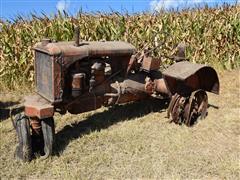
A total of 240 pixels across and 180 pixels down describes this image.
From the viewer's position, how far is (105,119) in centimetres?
657

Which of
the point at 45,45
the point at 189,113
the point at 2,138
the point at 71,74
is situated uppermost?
the point at 45,45

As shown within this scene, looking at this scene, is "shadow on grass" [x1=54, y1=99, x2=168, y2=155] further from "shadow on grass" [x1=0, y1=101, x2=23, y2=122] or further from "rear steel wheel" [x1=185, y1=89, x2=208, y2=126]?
"shadow on grass" [x1=0, y1=101, x2=23, y2=122]

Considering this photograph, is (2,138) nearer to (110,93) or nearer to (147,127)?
(110,93)

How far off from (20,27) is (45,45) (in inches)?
184

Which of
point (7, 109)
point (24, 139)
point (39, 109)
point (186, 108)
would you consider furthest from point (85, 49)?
point (7, 109)

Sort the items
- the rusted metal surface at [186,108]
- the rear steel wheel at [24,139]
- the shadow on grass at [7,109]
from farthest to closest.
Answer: the shadow on grass at [7,109] → the rusted metal surface at [186,108] → the rear steel wheel at [24,139]

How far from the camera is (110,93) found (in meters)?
5.87

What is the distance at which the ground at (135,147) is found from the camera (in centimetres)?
473

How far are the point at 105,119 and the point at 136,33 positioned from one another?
4.25 metres

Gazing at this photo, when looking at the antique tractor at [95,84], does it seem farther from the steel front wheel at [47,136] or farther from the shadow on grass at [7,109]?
the shadow on grass at [7,109]

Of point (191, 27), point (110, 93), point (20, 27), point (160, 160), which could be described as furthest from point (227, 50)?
point (160, 160)

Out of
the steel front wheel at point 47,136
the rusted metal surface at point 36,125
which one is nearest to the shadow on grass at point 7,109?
the rusted metal surface at point 36,125

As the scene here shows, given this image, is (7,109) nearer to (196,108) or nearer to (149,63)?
(149,63)

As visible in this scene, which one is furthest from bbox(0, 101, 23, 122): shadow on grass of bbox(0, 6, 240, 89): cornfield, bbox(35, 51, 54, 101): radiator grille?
bbox(35, 51, 54, 101): radiator grille
